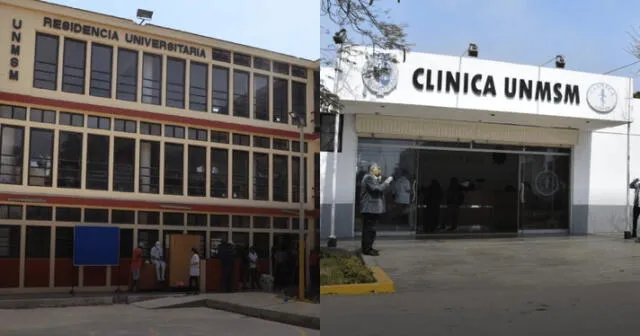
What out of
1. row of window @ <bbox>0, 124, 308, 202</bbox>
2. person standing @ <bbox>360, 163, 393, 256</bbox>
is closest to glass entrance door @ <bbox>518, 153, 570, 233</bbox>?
person standing @ <bbox>360, 163, 393, 256</bbox>

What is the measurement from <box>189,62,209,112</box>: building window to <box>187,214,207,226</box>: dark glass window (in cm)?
36

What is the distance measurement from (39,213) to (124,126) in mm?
383

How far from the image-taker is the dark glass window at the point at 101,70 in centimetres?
185

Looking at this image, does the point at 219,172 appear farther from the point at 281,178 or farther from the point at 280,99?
the point at 280,99

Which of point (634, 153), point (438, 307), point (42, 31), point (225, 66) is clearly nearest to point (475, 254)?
point (438, 307)

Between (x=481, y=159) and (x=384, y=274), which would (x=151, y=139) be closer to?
(x=384, y=274)

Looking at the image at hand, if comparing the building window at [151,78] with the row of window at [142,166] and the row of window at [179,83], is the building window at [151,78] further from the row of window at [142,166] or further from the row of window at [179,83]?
the row of window at [142,166]

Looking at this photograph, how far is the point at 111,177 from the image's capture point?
185 centimetres

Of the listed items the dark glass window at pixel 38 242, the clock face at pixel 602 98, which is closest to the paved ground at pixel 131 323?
the dark glass window at pixel 38 242

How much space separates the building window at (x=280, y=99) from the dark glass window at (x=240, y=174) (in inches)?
6.7

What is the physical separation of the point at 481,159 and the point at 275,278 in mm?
843

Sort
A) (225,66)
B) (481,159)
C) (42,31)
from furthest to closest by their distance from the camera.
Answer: (225,66), (42,31), (481,159)

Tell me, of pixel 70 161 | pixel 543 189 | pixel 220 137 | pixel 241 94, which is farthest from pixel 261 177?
pixel 543 189

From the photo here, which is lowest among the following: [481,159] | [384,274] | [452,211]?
[384,274]
